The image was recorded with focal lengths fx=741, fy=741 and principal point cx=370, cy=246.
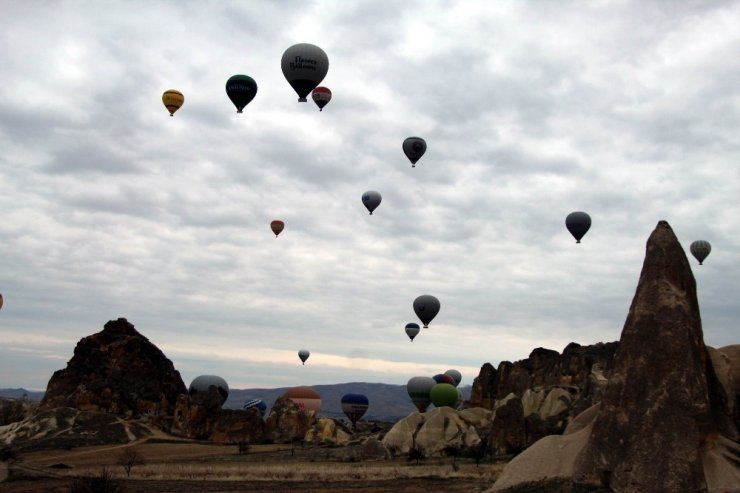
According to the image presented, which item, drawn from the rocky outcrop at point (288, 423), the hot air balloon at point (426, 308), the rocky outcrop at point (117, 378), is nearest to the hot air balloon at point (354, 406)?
the rocky outcrop at point (288, 423)

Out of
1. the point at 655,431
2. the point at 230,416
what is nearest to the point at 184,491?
the point at 655,431

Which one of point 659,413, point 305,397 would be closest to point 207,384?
point 305,397

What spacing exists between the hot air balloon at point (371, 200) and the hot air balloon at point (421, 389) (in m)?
32.6

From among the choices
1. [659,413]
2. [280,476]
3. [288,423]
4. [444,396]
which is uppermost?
[444,396]

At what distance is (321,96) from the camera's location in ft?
241

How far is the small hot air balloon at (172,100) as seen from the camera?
7100cm

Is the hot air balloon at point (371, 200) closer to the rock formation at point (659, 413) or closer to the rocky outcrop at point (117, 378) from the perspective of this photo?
the rocky outcrop at point (117, 378)

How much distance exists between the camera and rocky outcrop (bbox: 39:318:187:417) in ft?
320

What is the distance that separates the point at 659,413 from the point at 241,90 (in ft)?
178

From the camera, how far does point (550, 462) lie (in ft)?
79.7

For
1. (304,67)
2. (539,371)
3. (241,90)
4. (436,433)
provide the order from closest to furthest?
1. (304,67)
2. (436,433)
3. (241,90)
4. (539,371)

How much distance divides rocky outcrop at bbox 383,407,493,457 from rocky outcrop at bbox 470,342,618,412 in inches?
1093

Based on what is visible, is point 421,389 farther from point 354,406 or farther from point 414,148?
point 414,148

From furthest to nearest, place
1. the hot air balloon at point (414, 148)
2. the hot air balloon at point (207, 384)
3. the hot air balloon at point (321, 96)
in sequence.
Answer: the hot air balloon at point (207, 384) → the hot air balloon at point (414, 148) → the hot air balloon at point (321, 96)
